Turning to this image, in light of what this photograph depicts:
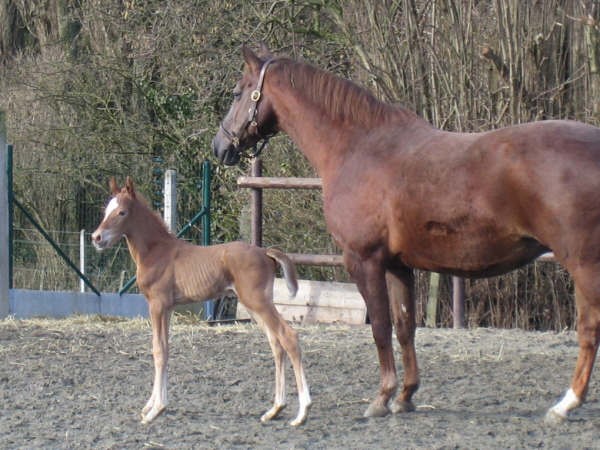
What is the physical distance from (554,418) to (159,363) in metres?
2.10

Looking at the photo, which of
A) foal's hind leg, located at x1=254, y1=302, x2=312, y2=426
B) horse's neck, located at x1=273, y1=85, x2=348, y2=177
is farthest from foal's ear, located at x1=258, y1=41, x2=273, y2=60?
foal's hind leg, located at x1=254, y1=302, x2=312, y2=426

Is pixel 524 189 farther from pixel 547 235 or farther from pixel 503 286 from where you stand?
pixel 503 286

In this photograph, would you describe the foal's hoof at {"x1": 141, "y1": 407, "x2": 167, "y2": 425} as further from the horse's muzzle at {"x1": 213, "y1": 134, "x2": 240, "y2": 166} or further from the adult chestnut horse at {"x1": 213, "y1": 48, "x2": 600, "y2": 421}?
the horse's muzzle at {"x1": 213, "y1": 134, "x2": 240, "y2": 166}

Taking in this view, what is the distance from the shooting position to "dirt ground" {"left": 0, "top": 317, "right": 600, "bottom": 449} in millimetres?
4812

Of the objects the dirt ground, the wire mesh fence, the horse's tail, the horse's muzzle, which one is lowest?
the dirt ground

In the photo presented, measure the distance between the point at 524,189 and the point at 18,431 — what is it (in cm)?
282

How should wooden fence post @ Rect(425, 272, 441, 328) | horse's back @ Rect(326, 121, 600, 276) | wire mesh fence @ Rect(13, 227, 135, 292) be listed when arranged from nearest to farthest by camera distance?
1. horse's back @ Rect(326, 121, 600, 276)
2. wooden fence post @ Rect(425, 272, 441, 328)
3. wire mesh fence @ Rect(13, 227, 135, 292)

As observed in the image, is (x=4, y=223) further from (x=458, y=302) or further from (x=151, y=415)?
(x=151, y=415)

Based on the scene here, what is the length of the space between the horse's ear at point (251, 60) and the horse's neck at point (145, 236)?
1.13m

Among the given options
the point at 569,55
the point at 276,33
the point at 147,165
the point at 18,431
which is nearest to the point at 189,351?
the point at 18,431

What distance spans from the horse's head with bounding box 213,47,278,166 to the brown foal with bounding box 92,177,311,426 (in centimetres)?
81

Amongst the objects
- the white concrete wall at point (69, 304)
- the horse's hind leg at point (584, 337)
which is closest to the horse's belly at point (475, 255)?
the horse's hind leg at point (584, 337)

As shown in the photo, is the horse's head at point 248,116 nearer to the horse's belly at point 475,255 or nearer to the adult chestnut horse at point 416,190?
the adult chestnut horse at point 416,190

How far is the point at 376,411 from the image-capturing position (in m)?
5.39
